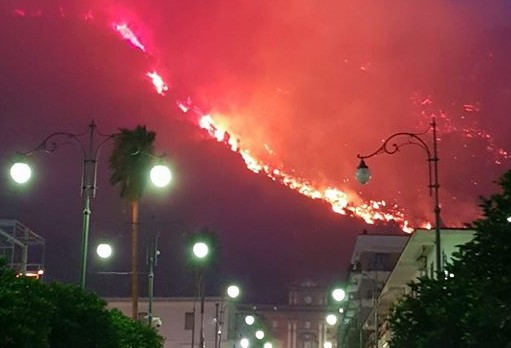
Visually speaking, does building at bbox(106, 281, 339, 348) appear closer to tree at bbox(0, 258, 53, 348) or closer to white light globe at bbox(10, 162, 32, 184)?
white light globe at bbox(10, 162, 32, 184)

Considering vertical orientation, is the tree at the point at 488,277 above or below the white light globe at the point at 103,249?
below

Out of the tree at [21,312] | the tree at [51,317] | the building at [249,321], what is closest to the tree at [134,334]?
the tree at [51,317]

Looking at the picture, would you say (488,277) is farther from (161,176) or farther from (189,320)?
(189,320)

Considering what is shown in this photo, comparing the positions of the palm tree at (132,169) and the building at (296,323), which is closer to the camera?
the palm tree at (132,169)

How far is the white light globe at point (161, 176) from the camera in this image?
1977 cm

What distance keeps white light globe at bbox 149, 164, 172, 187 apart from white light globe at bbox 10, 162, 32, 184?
3173 mm

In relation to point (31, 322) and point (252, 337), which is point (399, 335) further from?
point (252, 337)

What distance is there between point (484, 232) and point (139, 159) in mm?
32990

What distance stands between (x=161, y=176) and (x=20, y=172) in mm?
3492

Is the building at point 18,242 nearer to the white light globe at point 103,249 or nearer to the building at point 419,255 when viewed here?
the building at point 419,255

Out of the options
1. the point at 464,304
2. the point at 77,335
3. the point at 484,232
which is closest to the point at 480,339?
the point at 484,232

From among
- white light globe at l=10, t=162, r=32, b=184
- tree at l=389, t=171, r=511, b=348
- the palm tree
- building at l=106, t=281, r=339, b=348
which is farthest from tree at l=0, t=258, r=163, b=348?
building at l=106, t=281, r=339, b=348

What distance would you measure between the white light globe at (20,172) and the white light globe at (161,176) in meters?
3.17

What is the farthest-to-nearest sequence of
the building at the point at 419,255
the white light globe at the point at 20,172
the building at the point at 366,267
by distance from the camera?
1. the building at the point at 366,267
2. the building at the point at 419,255
3. the white light globe at the point at 20,172
